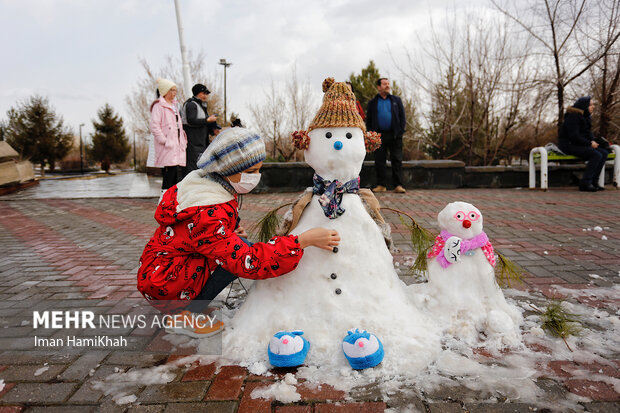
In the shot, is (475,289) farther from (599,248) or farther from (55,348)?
(599,248)

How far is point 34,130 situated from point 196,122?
28.3 m

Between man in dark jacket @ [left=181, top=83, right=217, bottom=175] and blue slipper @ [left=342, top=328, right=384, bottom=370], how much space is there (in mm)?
5613

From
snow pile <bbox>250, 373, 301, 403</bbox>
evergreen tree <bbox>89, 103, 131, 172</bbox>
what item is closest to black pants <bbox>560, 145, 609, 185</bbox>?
snow pile <bbox>250, 373, 301, 403</bbox>

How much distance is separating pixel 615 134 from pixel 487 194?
742 centimetres

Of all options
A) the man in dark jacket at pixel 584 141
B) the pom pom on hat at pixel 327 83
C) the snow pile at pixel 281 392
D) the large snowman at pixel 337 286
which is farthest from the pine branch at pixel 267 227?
the man in dark jacket at pixel 584 141

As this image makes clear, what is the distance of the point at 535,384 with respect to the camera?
5.71 ft

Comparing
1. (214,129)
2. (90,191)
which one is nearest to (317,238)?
(214,129)

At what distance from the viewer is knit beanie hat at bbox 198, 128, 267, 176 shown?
2119mm

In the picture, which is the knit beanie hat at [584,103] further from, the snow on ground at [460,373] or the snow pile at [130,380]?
the snow pile at [130,380]

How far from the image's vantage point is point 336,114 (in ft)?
7.34

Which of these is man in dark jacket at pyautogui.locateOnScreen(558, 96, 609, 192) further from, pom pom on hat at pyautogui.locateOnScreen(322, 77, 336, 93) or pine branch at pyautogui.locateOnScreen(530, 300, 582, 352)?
pom pom on hat at pyautogui.locateOnScreen(322, 77, 336, 93)

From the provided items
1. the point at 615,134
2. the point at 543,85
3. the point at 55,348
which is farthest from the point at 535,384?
the point at 615,134

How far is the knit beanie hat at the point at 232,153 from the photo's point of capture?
6.95 feet

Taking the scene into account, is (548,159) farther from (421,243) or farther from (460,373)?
(460,373)
